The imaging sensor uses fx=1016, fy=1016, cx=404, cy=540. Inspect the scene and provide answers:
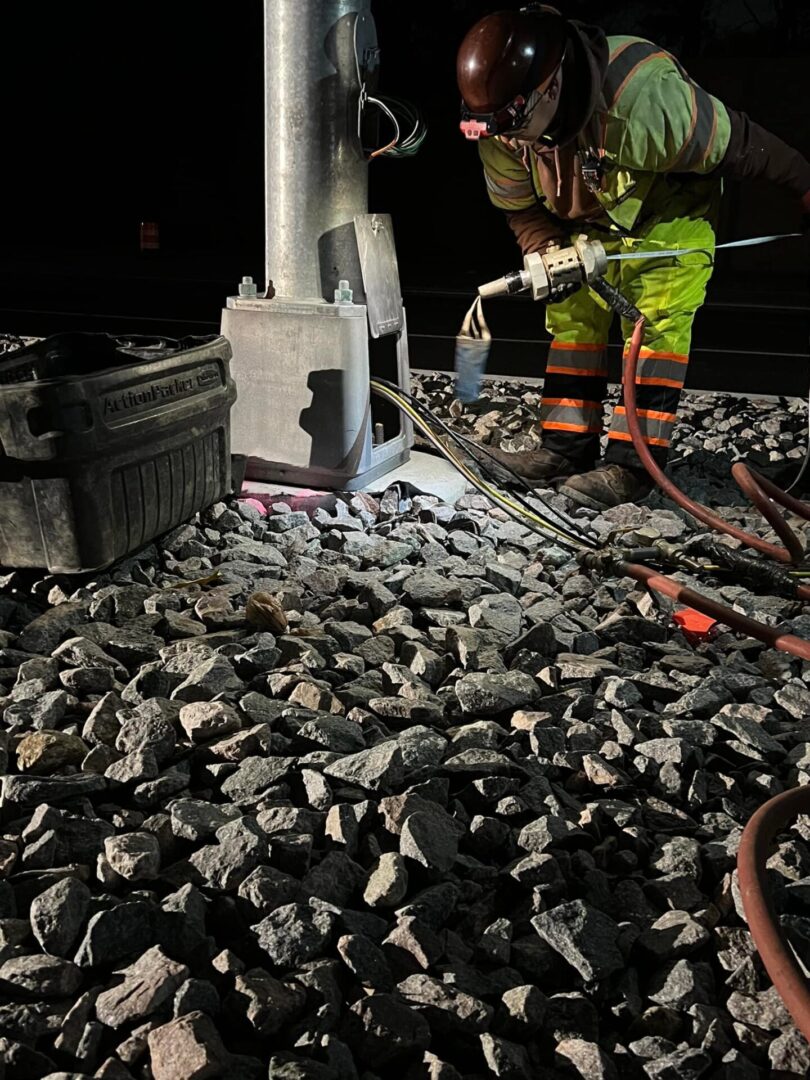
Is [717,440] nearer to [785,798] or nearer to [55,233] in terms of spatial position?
[785,798]

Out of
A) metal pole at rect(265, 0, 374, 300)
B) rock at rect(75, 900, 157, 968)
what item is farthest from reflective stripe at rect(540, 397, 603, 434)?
rock at rect(75, 900, 157, 968)

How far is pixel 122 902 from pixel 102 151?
70.5 ft

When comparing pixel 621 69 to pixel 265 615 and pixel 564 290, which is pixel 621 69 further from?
pixel 265 615

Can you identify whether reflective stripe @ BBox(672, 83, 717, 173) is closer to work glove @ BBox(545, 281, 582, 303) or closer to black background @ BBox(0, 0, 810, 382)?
work glove @ BBox(545, 281, 582, 303)

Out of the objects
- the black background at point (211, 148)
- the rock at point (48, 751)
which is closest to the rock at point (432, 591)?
the rock at point (48, 751)

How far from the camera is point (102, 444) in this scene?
290 cm

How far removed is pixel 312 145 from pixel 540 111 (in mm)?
858

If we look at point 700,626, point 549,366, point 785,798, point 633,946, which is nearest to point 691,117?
point 549,366

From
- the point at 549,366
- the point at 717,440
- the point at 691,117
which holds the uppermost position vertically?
the point at 691,117

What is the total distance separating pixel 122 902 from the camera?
5.45ft

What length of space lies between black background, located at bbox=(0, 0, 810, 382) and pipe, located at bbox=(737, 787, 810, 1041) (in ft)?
24.5

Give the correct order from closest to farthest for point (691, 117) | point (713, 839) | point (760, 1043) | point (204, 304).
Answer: point (760, 1043) < point (713, 839) < point (691, 117) < point (204, 304)

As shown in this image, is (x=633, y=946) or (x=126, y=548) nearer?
(x=633, y=946)

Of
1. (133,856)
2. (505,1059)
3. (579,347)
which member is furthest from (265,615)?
(579,347)
